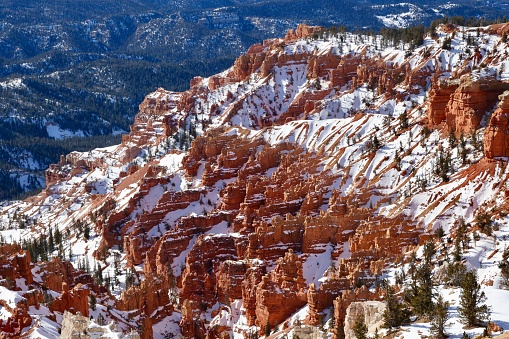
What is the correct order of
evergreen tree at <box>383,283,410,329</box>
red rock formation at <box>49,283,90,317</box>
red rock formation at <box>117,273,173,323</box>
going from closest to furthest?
evergreen tree at <box>383,283,410,329</box> → red rock formation at <box>49,283,90,317</box> → red rock formation at <box>117,273,173,323</box>

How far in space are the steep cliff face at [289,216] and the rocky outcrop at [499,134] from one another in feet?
0.55

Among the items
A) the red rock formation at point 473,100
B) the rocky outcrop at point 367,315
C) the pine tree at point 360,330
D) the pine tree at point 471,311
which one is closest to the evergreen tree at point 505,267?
the rocky outcrop at point 367,315

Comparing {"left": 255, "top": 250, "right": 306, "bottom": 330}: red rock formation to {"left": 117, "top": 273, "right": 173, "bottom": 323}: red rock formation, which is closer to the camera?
{"left": 255, "top": 250, "right": 306, "bottom": 330}: red rock formation

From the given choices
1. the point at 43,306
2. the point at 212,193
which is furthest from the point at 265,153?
the point at 43,306

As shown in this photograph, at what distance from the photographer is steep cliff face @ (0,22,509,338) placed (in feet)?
380

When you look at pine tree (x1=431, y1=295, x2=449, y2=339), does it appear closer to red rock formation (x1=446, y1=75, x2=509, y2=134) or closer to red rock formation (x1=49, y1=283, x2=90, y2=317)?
red rock formation (x1=49, y1=283, x2=90, y2=317)

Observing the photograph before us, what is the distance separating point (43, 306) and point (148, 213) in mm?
72788

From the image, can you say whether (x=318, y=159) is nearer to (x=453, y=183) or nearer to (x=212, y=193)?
(x=212, y=193)

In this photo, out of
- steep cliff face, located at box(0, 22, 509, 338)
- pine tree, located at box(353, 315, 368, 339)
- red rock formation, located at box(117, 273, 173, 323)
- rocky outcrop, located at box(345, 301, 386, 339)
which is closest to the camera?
pine tree, located at box(353, 315, 368, 339)

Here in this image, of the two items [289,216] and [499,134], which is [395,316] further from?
[289,216]

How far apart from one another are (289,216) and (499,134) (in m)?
40.1

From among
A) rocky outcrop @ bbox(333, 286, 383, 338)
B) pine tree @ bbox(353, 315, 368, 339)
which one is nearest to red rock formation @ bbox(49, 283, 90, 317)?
rocky outcrop @ bbox(333, 286, 383, 338)

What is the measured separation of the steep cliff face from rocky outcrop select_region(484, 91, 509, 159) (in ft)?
0.55

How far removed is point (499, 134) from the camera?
A: 117 meters
